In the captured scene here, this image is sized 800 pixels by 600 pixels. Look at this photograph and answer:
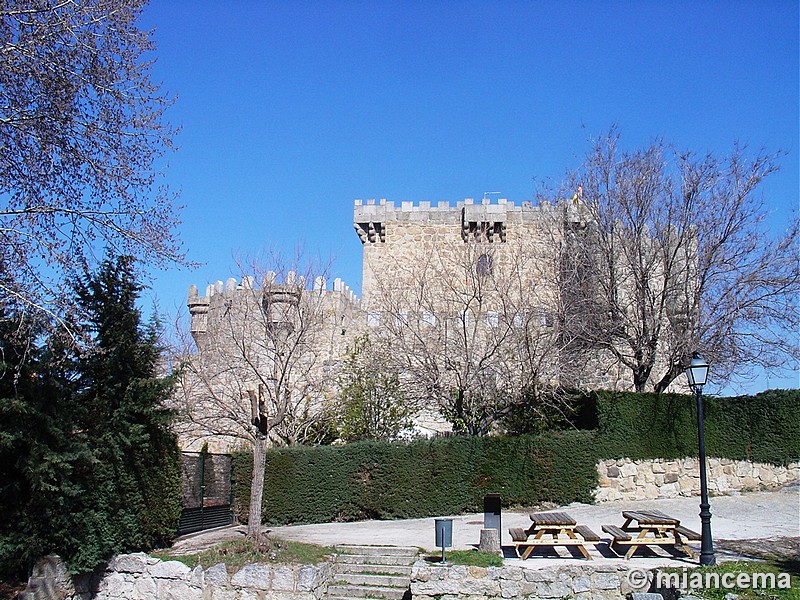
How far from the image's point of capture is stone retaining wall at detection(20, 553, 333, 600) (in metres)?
10.6

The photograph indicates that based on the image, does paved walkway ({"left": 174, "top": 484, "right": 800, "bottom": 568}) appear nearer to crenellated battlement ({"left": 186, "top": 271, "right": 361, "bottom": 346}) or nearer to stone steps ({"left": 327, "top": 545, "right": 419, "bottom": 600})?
stone steps ({"left": 327, "top": 545, "right": 419, "bottom": 600})

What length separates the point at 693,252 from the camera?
1884 cm

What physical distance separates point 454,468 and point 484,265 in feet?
21.2

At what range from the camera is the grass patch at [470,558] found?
35.2ft

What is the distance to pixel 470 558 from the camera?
11.1 m

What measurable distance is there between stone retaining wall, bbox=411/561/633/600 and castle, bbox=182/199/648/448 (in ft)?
27.1

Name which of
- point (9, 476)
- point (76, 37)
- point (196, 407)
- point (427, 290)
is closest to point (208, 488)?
point (196, 407)

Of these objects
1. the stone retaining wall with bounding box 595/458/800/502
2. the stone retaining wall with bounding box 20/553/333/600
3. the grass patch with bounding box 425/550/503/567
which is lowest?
the stone retaining wall with bounding box 20/553/333/600

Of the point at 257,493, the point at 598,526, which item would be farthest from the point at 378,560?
the point at 598,526

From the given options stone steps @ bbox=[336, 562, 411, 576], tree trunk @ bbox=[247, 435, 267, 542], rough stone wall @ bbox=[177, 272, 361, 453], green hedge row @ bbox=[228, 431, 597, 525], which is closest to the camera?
stone steps @ bbox=[336, 562, 411, 576]

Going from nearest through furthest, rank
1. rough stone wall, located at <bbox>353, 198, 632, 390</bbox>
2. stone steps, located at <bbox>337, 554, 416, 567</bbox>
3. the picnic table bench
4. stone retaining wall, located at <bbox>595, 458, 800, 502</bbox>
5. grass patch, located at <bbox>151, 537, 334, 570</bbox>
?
1. the picnic table bench
2. grass patch, located at <bbox>151, 537, 334, 570</bbox>
3. stone steps, located at <bbox>337, 554, 416, 567</bbox>
4. stone retaining wall, located at <bbox>595, 458, 800, 502</bbox>
5. rough stone wall, located at <bbox>353, 198, 632, 390</bbox>

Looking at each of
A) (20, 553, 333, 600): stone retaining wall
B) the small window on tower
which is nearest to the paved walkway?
(20, 553, 333, 600): stone retaining wall

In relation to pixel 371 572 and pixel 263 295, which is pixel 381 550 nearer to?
pixel 371 572

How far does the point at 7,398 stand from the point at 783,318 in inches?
699
